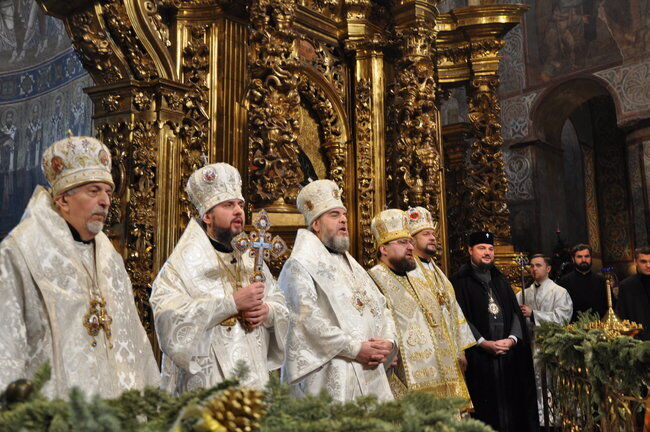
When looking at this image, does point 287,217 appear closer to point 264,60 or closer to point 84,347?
point 264,60

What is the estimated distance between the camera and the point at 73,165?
305cm

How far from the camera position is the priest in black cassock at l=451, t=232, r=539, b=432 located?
644 centimetres

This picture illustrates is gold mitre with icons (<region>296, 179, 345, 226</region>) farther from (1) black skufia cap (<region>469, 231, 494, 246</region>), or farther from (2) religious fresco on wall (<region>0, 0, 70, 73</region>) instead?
(2) religious fresco on wall (<region>0, 0, 70, 73</region>)

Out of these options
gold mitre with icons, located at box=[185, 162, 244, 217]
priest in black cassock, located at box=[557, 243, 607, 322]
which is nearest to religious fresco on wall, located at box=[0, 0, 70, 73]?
priest in black cassock, located at box=[557, 243, 607, 322]

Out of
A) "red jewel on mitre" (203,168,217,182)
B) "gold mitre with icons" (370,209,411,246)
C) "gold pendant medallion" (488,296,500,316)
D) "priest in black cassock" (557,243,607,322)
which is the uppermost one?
"red jewel on mitre" (203,168,217,182)

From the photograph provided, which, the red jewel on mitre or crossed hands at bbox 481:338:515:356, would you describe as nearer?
the red jewel on mitre

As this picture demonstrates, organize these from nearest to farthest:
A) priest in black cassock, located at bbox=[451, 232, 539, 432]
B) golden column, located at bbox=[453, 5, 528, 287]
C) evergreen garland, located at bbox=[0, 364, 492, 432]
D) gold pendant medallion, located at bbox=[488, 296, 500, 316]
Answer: evergreen garland, located at bbox=[0, 364, 492, 432] → priest in black cassock, located at bbox=[451, 232, 539, 432] → gold pendant medallion, located at bbox=[488, 296, 500, 316] → golden column, located at bbox=[453, 5, 528, 287]

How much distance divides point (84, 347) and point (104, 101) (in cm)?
312

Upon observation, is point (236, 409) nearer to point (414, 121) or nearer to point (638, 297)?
point (414, 121)

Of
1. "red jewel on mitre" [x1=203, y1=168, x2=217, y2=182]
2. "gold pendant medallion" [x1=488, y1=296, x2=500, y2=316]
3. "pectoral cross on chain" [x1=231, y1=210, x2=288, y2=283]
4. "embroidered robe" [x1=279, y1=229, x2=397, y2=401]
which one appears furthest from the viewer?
"gold pendant medallion" [x1=488, y1=296, x2=500, y2=316]

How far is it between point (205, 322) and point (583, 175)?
17.0m

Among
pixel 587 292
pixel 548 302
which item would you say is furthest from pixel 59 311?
pixel 587 292

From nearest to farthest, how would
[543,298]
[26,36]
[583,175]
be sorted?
[543,298]
[26,36]
[583,175]

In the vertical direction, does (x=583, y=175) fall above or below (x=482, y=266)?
above
